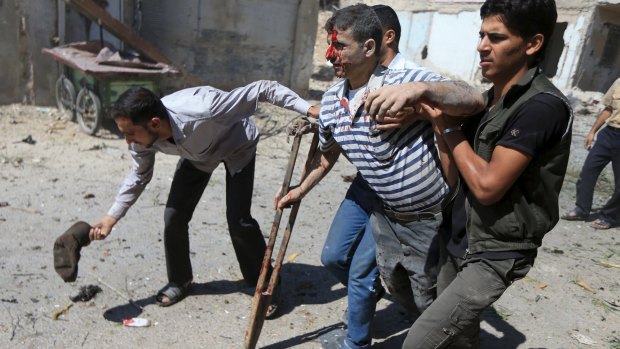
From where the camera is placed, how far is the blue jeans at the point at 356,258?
282 cm

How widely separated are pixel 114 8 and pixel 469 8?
11.2 meters

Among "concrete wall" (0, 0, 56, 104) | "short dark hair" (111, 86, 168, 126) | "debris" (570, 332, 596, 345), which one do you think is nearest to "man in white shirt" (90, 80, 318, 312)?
"short dark hair" (111, 86, 168, 126)

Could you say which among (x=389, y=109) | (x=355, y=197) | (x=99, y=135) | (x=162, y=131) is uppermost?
(x=389, y=109)

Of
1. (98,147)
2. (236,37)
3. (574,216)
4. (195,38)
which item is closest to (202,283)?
(98,147)

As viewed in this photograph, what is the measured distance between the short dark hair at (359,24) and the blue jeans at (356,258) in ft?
2.95

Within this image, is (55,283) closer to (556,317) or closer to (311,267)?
(311,267)

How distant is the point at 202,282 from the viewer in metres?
3.85

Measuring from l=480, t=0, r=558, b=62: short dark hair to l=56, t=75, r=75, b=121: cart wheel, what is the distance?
705 centimetres

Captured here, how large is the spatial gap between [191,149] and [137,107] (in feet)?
1.50

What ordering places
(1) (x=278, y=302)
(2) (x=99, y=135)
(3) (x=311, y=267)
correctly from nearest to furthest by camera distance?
(1) (x=278, y=302) → (3) (x=311, y=267) → (2) (x=99, y=135)

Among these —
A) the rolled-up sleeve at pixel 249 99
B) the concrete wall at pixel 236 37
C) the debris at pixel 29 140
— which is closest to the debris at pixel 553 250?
the rolled-up sleeve at pixel 249 99

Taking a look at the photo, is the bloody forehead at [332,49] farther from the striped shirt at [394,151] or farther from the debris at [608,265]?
the debris at [608,265]

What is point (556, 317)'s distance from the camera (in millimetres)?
3674

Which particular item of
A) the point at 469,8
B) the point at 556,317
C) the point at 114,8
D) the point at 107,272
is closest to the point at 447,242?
the point at 556,317
